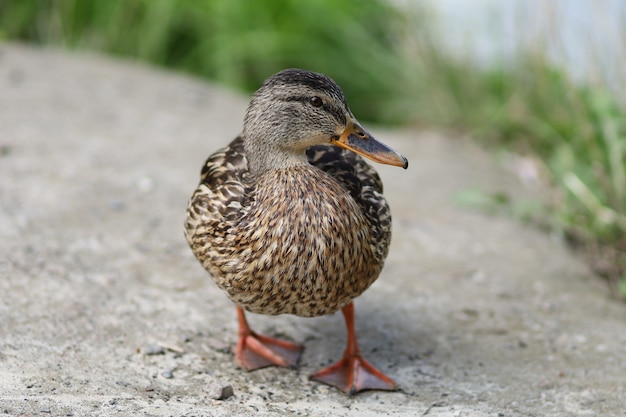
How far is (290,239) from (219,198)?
1.40 feet

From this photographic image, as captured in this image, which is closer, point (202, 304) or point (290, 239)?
point (290, 239)

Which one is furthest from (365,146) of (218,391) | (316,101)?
(218,391)

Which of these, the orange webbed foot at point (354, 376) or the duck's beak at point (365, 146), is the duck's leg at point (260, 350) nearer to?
the orange webbed foot at point (354, 376)

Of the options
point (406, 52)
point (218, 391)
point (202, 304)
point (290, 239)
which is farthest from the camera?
point (406, 52)

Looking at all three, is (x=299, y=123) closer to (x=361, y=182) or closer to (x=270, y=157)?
(x=270, y=157)

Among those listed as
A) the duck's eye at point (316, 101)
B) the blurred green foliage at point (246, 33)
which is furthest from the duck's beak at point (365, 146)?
the blurred green foliage at point (246, 33)

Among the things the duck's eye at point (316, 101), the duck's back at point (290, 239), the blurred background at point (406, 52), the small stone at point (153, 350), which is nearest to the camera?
the duck's back at point (290, 239)

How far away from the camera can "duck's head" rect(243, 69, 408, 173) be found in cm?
342

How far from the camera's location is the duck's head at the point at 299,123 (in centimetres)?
342

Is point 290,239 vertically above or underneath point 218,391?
above

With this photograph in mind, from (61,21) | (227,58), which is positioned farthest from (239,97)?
(61,21)

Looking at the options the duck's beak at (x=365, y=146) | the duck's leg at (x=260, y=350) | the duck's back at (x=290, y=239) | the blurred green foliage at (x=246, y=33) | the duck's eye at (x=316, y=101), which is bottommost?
the duck's leg at (x=260, y=350)

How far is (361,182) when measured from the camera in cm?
373

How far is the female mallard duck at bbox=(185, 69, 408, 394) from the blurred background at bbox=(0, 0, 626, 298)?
8.12ft
